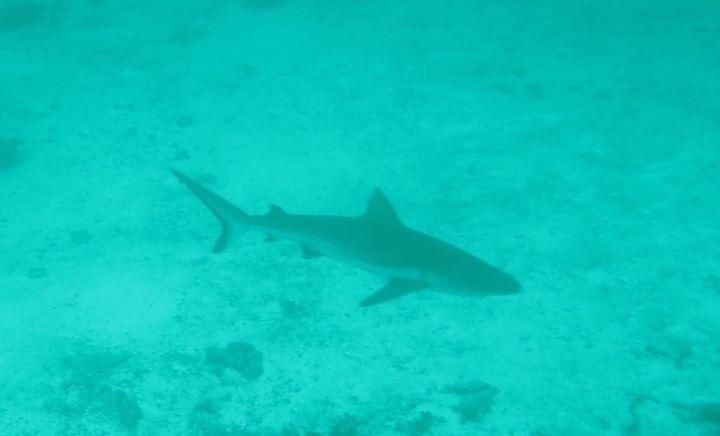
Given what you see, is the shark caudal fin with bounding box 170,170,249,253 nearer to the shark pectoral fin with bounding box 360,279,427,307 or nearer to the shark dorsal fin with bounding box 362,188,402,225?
the shark dorsal fin with bounding box 362,188,402,225

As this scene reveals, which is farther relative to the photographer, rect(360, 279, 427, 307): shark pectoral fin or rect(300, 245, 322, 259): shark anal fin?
rect(300, 245, 322, 259): shark anal fin

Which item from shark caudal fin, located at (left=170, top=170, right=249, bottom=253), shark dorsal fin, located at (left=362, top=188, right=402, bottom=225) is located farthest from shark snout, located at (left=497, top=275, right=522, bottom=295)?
shark caudal fin, located at (left=170, top=170, right=249, bottom=253)

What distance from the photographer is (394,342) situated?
5.70m

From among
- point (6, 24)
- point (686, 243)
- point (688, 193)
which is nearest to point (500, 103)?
point (688, 193)

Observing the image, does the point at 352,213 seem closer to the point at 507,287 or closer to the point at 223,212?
the point at 223,212

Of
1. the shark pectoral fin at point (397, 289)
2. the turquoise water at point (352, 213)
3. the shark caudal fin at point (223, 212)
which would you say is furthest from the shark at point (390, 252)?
the turquoise water at point (352, 213)

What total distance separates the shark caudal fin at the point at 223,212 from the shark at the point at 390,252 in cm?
29

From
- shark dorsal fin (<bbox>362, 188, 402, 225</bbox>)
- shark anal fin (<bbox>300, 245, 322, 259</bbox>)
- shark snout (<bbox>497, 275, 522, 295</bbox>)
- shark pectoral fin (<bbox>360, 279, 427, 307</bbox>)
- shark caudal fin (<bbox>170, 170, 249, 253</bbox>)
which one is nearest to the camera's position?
shark snout (<bbox>497, 275, 522, 295</bbox>)

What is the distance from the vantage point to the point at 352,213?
762 cm

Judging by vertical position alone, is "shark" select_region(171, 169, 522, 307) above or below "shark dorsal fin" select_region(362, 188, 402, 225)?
below

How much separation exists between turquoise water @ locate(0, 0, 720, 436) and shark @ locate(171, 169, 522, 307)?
37.2 inches

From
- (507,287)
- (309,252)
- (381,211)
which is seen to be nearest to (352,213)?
(309,252)

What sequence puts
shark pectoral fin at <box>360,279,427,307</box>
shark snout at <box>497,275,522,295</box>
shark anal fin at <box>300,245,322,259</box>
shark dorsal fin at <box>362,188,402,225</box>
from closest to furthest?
shark snout at <box>497,275,522,295</box>
shark pectoral fin at <box>360,279,427,307</box>
shark dorsal fin at <box>362,188,402,225</box>
shark anal fin at <box>300,245,322,259</box>

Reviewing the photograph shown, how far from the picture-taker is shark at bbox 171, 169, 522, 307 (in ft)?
→ 16.4
